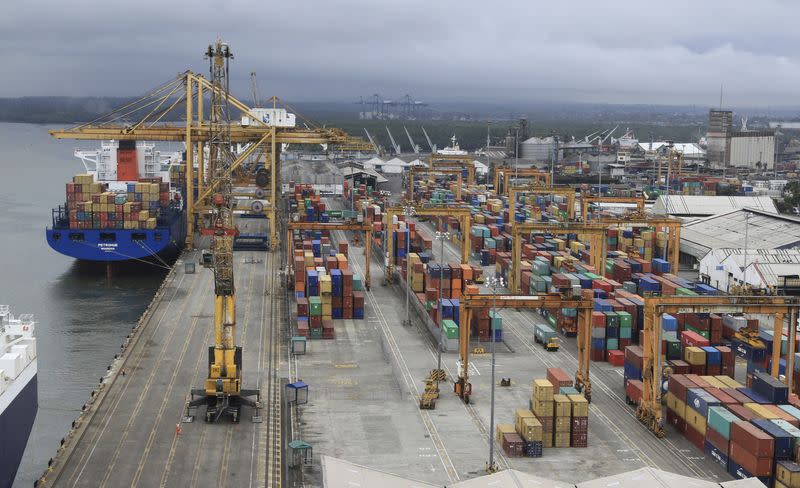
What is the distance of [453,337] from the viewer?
47500mm

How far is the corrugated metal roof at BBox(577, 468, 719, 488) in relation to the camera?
26.3 m

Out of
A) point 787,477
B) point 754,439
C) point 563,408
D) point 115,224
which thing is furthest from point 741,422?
point 115,224

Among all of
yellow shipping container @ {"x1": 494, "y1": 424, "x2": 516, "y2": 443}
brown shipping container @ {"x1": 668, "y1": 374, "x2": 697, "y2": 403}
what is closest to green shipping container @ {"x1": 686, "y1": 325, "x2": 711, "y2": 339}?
brown shipping container @ {"x1": 668, "y1": 374, "x2": 697, "y2": 403}

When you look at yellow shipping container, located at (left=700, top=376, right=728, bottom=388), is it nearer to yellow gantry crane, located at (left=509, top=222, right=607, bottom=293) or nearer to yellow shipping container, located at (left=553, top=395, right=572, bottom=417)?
yellow shipping container, located at (left=553, top=395, right=572, bottom=417)

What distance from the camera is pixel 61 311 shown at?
60.8 m

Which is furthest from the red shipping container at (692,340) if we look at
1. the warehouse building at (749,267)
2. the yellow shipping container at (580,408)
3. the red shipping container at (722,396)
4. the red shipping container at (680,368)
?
the warehouse building at (749,267)

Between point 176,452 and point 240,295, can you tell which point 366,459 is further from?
point 240,295

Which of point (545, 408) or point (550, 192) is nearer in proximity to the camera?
point (545, 408)

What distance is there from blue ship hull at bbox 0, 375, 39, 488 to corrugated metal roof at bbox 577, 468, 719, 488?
17.6 m

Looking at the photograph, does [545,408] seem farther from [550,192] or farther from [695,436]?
[550,192]

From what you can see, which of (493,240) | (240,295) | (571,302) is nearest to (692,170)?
(493,240)

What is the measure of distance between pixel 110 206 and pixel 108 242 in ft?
9.43

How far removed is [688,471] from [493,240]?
47914 millimetres

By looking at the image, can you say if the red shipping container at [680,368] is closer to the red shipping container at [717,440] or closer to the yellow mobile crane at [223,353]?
the red shipping container at [717,440]
